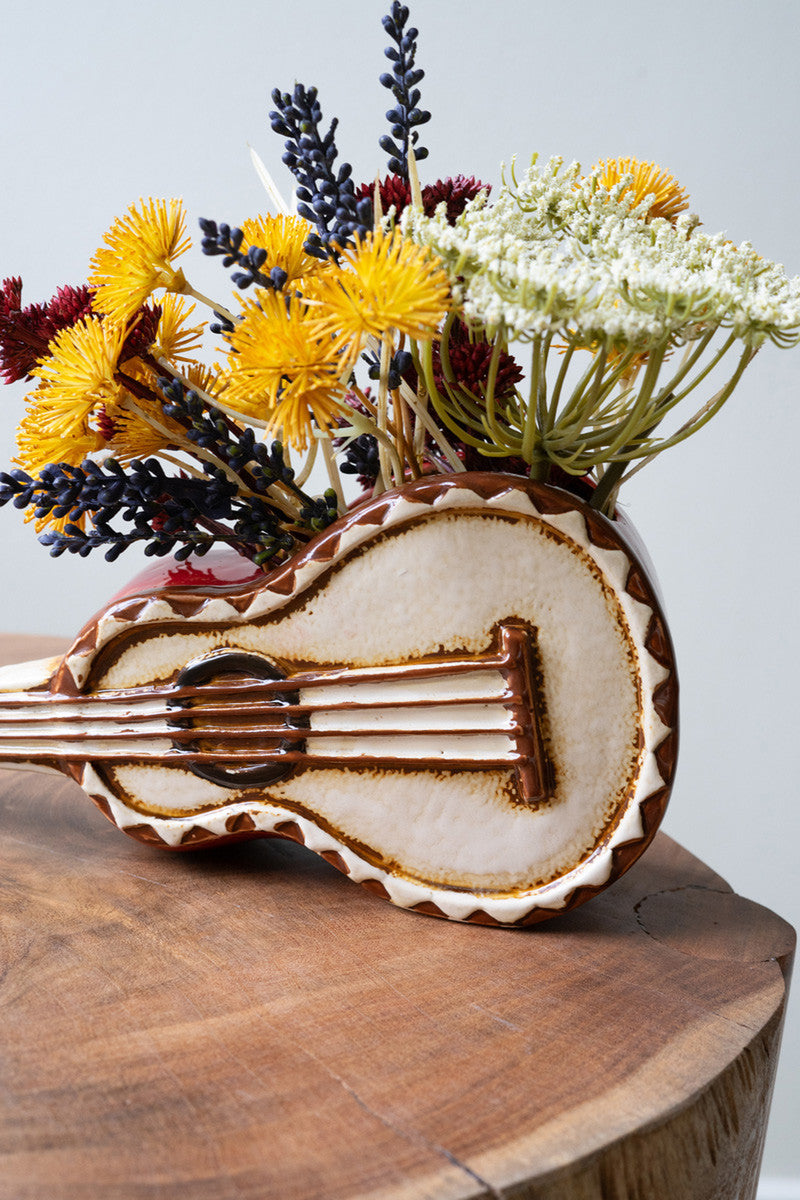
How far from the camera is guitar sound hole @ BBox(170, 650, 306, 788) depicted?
57cm

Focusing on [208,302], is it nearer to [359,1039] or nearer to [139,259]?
[139,259]

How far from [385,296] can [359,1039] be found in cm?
31

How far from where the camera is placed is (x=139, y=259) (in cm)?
51

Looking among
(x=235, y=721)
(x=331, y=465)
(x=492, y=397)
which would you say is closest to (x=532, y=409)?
(x=492, y=397)

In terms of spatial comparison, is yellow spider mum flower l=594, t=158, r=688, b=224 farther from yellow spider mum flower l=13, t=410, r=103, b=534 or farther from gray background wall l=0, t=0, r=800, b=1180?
gray background wall l=0, t=0, r=800, b=1180

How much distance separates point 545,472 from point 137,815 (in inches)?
11.8

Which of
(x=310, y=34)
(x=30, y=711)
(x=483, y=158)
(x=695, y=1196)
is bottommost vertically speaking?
(x=695, y=1196)

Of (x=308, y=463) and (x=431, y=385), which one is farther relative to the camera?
(x=308, y=463)

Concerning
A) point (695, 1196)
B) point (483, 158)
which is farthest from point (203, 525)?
point (483, 158)

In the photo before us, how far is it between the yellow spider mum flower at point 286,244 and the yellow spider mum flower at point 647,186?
0.57 ft

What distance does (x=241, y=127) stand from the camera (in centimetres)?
138

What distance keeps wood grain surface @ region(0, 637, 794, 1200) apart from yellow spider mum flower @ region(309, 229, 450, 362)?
29 cm

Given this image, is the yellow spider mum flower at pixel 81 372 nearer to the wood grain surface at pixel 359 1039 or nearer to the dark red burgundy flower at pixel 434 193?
the dark red burgundy flower at pixel 434 193

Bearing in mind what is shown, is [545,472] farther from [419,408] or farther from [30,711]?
[30,711]
